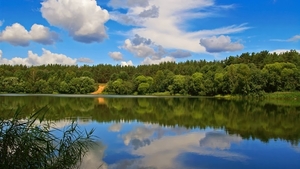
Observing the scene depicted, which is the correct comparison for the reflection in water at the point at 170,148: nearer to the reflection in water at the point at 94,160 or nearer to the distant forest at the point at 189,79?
the reflection in water at the point at 94,160

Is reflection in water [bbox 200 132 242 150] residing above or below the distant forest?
below

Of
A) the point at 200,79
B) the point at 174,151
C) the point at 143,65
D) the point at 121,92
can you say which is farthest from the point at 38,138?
the point at 143,65

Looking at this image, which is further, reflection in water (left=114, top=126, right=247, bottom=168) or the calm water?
reflection in water (left=114, top=126, right=247, bottom=168)

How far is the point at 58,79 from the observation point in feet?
397

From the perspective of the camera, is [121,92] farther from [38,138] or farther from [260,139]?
[38,138]

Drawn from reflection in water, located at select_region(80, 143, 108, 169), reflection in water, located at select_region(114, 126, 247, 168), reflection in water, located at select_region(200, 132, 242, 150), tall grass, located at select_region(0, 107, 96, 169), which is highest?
tall grass, located at select_region(0, 107, 96, 169)

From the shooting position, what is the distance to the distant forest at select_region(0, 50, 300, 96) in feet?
254

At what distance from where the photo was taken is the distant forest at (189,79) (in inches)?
3046

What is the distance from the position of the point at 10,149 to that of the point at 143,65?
14596 centimetres

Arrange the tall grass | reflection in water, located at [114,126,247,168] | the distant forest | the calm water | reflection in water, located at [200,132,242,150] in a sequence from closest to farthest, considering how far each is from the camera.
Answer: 1. the tall grass
2. the calm water
3. reflection in water, located at [114,126,247,168]
4. reflection in water, located at [200,132,242,150]
5. the distant forest

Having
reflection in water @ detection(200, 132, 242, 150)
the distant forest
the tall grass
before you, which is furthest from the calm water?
the distant forest

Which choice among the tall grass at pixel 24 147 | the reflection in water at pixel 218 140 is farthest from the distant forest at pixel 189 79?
the tall grass at pixel 24 147

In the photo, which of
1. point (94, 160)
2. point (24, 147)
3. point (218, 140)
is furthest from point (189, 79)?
point (24, 147)

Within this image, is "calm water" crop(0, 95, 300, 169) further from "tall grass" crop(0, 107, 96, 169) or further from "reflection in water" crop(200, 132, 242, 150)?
"tall grass" crop(0, 107, 96, 169)
